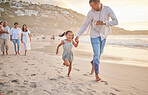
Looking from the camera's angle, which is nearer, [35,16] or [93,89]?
[93,89]

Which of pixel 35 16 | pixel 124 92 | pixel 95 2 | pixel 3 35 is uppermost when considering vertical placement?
pixel 35 16

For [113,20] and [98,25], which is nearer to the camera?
[113,20]

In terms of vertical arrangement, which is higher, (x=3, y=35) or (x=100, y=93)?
(x=3, y=35)

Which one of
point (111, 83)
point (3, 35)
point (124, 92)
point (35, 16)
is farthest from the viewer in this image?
point (35, 16)

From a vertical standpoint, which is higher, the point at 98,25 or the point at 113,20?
the point at 113,20

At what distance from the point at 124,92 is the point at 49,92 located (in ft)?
5.99

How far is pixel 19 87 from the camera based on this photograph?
276 cm

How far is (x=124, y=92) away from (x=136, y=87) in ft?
1.84

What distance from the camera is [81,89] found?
2.88 m

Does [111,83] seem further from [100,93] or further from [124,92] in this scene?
[100,93]

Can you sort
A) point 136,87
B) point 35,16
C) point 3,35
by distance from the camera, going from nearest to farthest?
point 136,87, point 3,35, point 35,16

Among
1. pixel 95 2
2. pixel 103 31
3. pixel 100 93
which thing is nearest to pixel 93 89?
pixel 100 93

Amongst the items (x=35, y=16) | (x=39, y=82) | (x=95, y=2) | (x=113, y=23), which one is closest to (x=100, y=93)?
(x=39, y=82)

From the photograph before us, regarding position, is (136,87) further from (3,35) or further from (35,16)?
(35,16)
